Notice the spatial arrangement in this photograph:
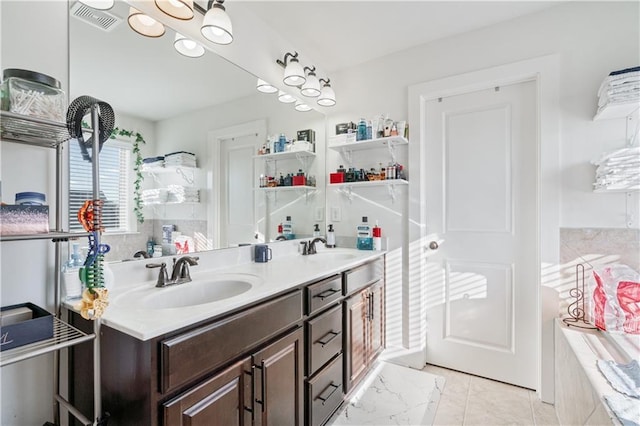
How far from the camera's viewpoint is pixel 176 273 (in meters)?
1.35

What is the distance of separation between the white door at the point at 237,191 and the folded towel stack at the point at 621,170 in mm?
2003

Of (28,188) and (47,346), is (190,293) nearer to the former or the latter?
(47,346)

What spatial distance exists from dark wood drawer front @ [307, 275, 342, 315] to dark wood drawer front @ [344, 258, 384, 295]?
9 centimetres

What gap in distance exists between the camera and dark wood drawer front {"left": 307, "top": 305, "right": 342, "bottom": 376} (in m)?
1.47

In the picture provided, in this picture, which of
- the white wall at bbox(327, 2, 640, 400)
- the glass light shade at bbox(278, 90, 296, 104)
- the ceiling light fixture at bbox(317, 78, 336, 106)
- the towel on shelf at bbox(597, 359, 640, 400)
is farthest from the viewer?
the ceiling light fixture at bbox(317, 78, 336, 106)

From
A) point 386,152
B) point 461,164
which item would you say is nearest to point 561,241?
point 461,164

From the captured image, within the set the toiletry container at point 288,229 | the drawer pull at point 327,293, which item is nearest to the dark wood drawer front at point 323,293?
the drawer pull at point 327,293

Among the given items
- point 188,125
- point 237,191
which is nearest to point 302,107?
point 237,191

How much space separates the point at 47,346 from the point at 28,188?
55 centimetres

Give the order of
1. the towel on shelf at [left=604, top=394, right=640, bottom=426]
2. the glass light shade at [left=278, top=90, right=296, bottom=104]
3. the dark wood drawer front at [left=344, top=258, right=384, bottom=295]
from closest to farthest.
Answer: the towel on shelf at [left=604, top=394, right=640, bottom=426]
the dark wood drawer front at [left=344, top=258, right=384, bottom=295]
the glass light shade at [left=278, top=90, right=296, bottom=104]

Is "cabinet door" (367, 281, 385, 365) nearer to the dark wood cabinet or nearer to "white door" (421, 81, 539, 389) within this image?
the dark wood cabinet

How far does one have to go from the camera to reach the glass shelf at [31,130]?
858 mm

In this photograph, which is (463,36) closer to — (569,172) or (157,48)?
(569,172)

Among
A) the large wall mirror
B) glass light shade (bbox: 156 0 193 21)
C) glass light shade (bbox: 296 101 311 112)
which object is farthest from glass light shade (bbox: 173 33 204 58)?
glass light shade (bbox: 296 101 311 112)
